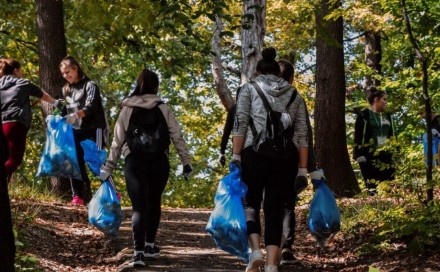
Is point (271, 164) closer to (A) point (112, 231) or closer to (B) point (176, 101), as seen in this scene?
(A) point (112, 231)

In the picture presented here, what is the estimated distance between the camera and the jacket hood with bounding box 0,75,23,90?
10.1 m

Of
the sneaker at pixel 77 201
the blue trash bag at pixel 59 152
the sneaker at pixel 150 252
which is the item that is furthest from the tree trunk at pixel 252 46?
the sneaker at pixel 150 252

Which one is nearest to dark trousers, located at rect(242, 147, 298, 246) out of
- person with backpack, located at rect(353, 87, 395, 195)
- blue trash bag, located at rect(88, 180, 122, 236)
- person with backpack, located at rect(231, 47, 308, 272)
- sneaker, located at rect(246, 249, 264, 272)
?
person with backpack, located at rect(231, 47, 308, 272)

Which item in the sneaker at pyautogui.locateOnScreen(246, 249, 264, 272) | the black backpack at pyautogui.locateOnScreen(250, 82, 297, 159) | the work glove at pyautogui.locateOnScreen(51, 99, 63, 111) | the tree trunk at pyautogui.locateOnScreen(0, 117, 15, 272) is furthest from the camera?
the work glove at pyautogui.locateOnScreen(51, 99, 63, 111)

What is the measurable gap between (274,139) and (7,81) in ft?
14.2

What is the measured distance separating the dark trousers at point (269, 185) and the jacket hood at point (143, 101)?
118cm

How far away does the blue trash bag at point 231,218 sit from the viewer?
730 cm

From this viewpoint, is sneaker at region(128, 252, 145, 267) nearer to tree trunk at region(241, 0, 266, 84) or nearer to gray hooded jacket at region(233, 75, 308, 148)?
gray hooded jacket at region(233, 75, 308, 148)

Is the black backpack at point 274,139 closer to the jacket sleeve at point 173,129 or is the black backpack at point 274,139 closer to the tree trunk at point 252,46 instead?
the jacket sleeve at point 173,129

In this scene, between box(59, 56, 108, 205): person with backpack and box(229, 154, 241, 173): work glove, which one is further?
box(59, 56, 108, 205): person with backpack

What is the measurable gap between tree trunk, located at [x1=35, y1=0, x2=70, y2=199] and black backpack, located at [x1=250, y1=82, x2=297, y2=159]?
650 centimetres

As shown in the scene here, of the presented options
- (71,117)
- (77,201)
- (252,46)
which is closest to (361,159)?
(252,46)

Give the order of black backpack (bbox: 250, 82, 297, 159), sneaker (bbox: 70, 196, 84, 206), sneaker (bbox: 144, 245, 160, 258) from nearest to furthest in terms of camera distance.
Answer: black backpack (bbox: 250, 82, 297, 159)
sneaker (bbox: 144, 245, 160, 258)
sneaker (bbox: 70, 196, 84, 206)

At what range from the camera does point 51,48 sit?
1301 centimetres
